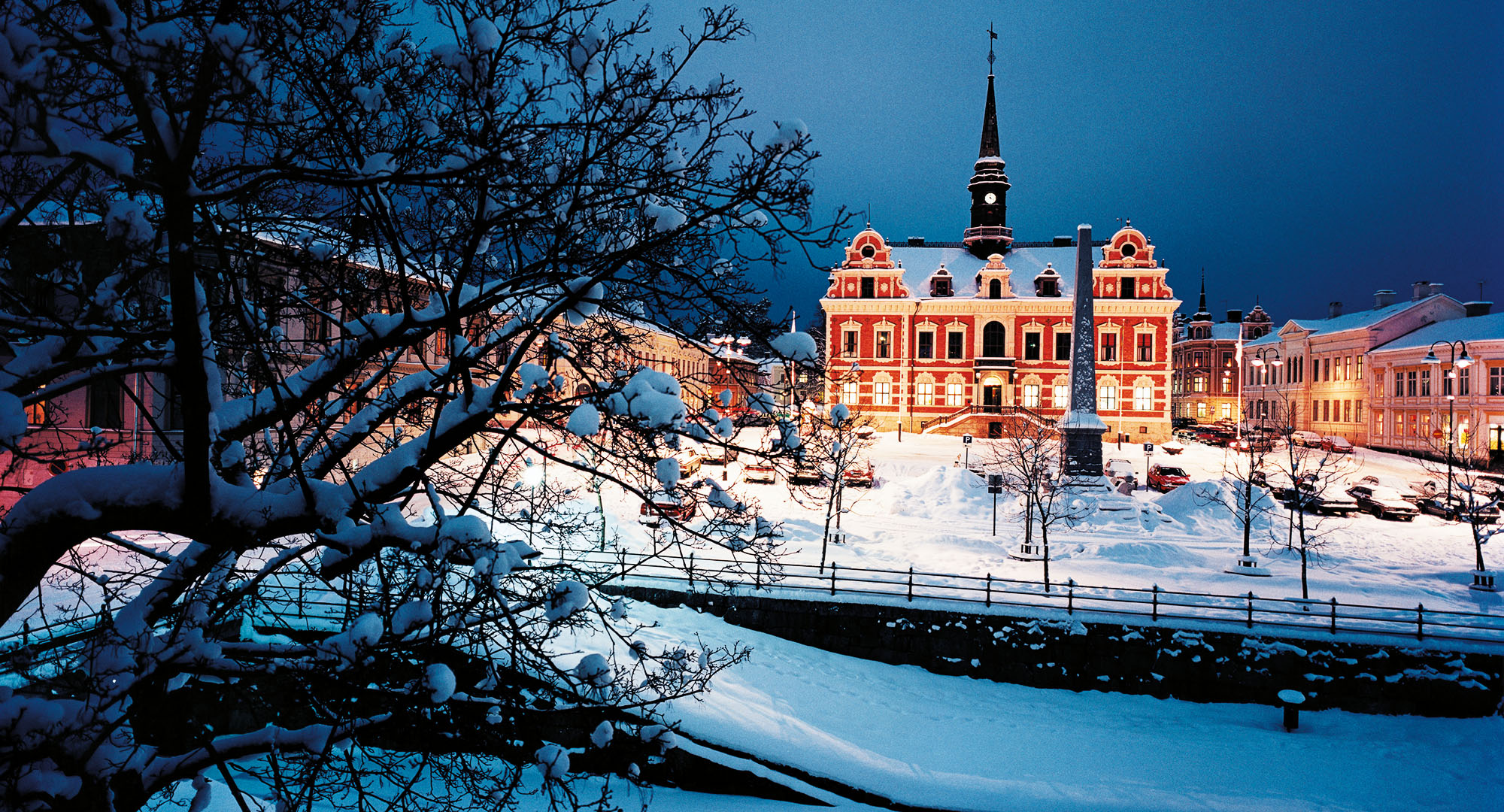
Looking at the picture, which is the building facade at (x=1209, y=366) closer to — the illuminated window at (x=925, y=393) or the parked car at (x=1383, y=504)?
the illuminated window at (x=925, y=393)

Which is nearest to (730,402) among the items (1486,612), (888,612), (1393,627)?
(888,612)

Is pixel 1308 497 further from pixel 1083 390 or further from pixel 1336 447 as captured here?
pixel 1336 447

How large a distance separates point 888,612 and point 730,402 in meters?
13.3

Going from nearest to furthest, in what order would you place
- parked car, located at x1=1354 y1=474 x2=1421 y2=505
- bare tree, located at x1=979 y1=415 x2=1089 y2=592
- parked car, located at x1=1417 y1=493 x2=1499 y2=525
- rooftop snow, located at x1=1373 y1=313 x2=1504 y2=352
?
parked car, located at x1=1417 y1=493 x2=1499 y2=525
bare tree, located at x1=979 y1=415 x2=1089 y2=592
parked car, located at x1=1354 y1=474 x2=1421 y2=505
rooftop snow, located at x1=1373 y1=313 x2=1504 y2=352

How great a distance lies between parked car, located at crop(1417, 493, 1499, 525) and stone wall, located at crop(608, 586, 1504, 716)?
7499mm

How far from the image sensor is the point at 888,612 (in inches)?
688

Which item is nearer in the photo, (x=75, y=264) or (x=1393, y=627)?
(x=75, y=264)

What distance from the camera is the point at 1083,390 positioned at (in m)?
34.9

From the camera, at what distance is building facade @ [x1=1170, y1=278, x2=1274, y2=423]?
83188mm

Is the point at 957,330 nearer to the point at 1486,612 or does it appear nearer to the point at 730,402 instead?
the point at 1486,612

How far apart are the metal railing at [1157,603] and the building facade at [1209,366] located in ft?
236

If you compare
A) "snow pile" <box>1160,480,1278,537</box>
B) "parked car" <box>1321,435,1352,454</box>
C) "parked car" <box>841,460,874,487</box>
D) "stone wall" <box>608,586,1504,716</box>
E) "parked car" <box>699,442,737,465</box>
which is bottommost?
"stone wall" <box>608,586,1504,716</box>

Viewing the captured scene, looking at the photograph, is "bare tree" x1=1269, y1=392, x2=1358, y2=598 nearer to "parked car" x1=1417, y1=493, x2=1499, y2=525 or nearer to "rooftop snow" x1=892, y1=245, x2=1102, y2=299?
"parked car" x1=1417, y1=493, x2=1499, y2=525

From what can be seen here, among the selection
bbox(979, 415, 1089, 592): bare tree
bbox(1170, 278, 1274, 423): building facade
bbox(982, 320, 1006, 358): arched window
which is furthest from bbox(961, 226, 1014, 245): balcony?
bbox(1170, 278, 1274, 423): building facade
